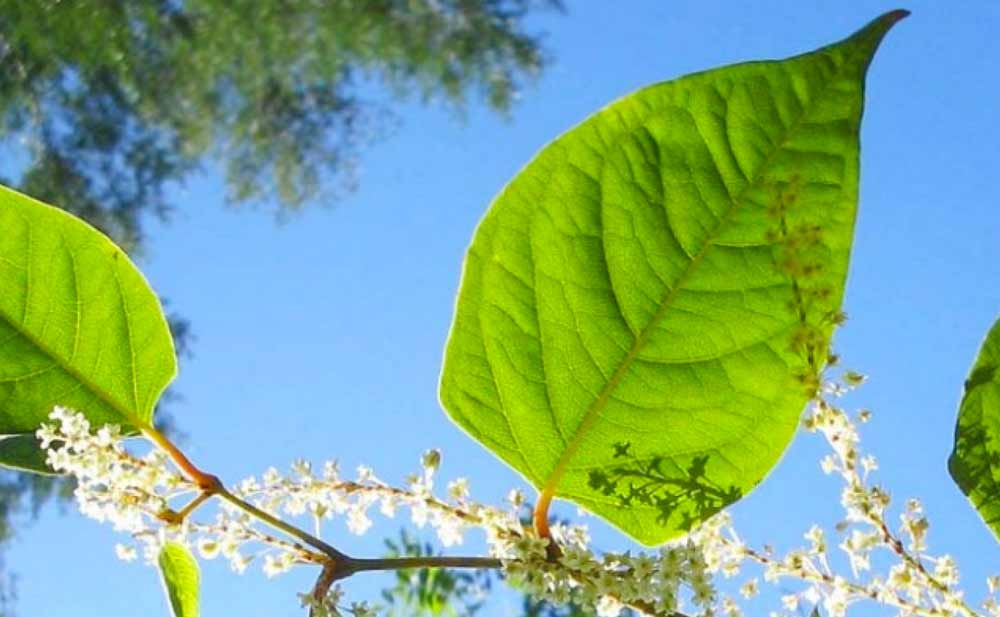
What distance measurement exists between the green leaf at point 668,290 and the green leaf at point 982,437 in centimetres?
8

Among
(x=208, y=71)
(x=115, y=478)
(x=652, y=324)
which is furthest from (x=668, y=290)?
(x=208, y=71)

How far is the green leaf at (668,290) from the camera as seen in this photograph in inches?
17.0

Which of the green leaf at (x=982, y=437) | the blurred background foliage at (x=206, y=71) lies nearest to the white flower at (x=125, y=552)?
the green leaf at (x=982, y=437)

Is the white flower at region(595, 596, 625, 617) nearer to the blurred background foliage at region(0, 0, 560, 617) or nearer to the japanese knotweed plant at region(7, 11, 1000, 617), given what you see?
the japanese knotweed plant at region(7, 11, 1000, 617)

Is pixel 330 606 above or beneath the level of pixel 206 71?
beneath

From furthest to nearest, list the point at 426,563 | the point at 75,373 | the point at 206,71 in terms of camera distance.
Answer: the point at 206,71 → the point at 75,373 → the point at 426,563

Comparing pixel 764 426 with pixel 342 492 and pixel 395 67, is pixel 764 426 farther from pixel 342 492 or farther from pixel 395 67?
pixel 395 67

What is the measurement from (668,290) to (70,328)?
26cm

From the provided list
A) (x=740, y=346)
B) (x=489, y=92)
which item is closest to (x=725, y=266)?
(x=740, y=346)

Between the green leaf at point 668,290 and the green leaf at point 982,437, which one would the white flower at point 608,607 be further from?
the green leaf at point 982,437

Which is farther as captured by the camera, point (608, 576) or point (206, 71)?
point (206, 71)

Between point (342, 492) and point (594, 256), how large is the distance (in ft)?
0.54

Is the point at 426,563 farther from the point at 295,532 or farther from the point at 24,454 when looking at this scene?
the point at 24,454

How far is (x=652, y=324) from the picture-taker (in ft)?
1.54
